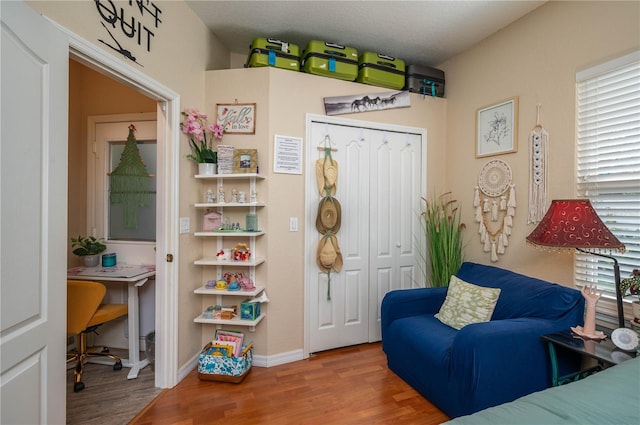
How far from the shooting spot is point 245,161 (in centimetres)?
235

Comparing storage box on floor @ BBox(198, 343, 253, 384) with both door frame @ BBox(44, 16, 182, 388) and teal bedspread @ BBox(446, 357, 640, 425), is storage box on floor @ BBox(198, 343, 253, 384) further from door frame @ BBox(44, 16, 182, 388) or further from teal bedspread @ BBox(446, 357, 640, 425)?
teal bedspread @ BBox(446, 357, 640, 425)

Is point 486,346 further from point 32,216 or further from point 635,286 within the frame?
point 32,216

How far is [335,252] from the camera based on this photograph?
2.58 metres

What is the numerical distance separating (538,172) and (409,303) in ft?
4.53

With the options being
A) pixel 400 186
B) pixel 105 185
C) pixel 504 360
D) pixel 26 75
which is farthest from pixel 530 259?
pixel 105 185

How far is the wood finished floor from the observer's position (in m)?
1.81

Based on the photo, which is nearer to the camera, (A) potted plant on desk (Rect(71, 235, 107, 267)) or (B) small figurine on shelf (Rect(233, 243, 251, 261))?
(B) small figurine on shelf (Rect(233, 243, 251, 261))

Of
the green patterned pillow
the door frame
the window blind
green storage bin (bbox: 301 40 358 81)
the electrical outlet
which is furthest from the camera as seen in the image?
green storage bin (bbox: 301 40 358 81)

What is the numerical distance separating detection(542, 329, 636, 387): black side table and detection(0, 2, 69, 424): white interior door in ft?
7.81

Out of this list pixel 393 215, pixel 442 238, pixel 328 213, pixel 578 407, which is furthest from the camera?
pixel 393 215

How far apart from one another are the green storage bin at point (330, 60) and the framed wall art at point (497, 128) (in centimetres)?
122

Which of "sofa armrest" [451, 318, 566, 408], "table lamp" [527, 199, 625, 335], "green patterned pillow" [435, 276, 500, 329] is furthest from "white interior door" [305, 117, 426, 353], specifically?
"table lamp" [527, 199, 625, 335]

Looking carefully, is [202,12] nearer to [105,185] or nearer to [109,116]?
[109,116]

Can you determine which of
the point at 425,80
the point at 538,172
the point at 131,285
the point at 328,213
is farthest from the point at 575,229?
the point at 131,285
